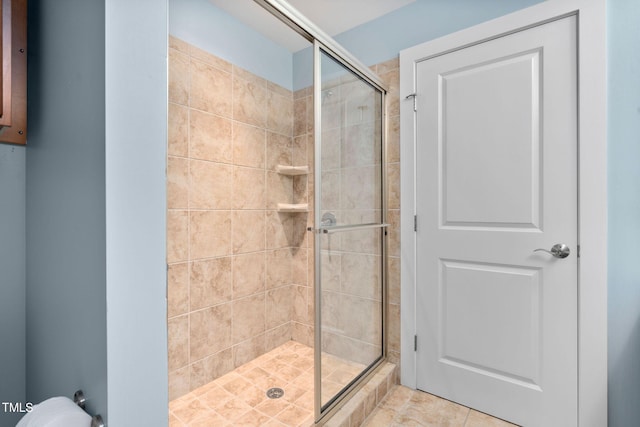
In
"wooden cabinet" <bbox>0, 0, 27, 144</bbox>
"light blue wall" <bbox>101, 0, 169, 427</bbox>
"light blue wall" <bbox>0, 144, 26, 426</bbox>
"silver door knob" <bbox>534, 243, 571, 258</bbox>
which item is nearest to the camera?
"light blue wall" <bbox>101, 0, 169, 427</bbox>

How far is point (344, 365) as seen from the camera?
1646 mm

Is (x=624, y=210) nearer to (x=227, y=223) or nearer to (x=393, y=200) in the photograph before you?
(x=393, y=200)

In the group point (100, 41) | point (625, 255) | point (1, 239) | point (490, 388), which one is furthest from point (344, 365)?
point (100, 41)

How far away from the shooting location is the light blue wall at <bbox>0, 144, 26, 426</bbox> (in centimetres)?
92

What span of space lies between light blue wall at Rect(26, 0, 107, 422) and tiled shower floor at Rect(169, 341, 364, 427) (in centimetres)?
90

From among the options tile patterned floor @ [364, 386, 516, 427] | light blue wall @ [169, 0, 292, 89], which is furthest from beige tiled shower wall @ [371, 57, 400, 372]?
light blue wall @ [169, 0, 292, 89]

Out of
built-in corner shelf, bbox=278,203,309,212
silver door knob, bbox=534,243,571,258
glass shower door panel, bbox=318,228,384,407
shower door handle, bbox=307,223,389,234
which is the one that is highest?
built-in corner shelf, bbox=278,203,309,212

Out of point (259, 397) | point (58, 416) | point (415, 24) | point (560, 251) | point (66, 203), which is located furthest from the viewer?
point (415, 24)

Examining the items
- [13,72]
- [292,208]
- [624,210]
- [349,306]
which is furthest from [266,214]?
[624,210]

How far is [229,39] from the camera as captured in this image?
2.08 metres

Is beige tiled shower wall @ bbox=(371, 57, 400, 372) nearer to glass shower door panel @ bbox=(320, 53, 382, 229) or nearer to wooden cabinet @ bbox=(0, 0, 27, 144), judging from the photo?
glass shower door panel @ bbox=(320, 53, 382, 229)

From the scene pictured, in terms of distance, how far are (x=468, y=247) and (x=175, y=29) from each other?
2.11m

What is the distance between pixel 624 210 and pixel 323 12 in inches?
80.0

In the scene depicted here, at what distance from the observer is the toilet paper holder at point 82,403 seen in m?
0.62
